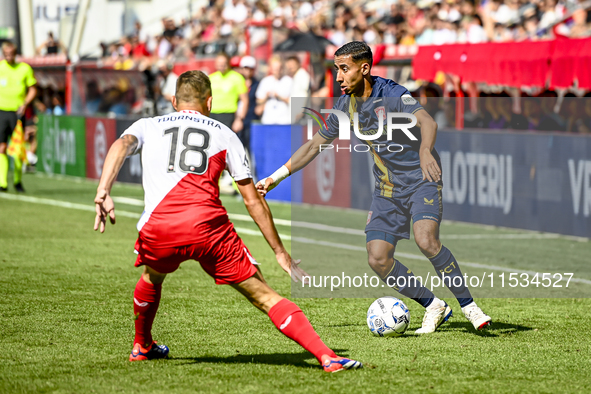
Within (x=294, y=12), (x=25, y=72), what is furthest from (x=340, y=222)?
(x=294, y=12)

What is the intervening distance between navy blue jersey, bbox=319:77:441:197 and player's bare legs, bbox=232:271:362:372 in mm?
1804

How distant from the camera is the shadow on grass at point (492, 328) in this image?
6.31 metres

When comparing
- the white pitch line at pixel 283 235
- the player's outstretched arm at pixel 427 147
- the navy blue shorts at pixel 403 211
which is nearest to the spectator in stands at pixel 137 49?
the white pitch line at pixel 283 235

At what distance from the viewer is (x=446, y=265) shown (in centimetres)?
645

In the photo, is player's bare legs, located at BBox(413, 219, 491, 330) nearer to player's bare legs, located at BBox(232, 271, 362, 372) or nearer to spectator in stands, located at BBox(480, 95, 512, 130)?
player's bare legs, located at BBox(232, 271, 362, 372)

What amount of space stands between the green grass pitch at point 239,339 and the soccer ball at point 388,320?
0.25 feet

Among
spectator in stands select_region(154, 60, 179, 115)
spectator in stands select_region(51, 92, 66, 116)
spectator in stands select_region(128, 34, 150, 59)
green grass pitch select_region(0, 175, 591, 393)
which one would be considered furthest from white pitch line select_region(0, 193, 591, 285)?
spectator in stands select_region(128, 34, 150, 59)

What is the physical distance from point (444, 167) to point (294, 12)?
14101 mm

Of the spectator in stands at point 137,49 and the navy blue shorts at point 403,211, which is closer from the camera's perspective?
the navy blue shorts at point 403,211

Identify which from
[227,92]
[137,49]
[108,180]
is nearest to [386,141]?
[108,180]

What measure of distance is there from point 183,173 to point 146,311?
2.94 feet

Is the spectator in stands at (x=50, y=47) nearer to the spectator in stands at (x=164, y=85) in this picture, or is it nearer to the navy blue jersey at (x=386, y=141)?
the spectator in stands at (x=164, y=85)

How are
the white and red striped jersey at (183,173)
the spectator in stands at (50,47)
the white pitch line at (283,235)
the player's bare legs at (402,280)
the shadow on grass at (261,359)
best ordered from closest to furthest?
the white and red striped jersey at (183,173) < the shadow on grass at (261,359) < the player's bare legs at (402,280) < the white pitch line at (283,235) < the spectator in stands at (50,47)

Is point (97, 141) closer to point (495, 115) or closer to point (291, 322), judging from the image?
point (495, 115)
